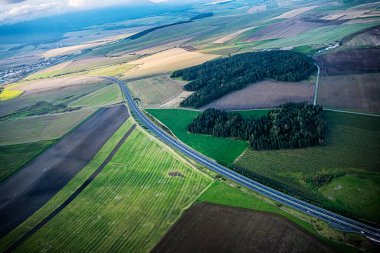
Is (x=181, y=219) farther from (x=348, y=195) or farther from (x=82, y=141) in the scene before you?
(x=82, y=141)

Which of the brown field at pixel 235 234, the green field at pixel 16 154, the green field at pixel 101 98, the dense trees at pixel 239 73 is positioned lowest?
the brown field at pixel 235 234

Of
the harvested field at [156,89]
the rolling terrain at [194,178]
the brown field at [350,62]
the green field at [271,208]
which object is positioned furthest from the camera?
the harvested field at [156,89]

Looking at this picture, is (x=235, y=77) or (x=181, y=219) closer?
(x=181, y=219)

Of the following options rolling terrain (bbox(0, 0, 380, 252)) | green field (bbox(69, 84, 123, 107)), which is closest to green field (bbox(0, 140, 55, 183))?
rolling terrain (bbox(0, 0, 380, 252))

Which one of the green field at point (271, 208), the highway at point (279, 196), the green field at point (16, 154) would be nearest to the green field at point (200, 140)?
the highway at point (279, 196)

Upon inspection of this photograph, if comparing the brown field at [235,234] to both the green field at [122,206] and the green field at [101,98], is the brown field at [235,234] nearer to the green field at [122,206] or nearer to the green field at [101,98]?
the green field at [122,206]

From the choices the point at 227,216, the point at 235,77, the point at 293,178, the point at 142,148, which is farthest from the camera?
the point at 235,77

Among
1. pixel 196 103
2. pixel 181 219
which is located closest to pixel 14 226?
pixel 181 219
